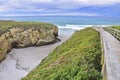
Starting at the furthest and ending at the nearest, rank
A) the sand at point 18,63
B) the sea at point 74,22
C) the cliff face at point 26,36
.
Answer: the sea at point 74,22, the cliff face at point 26,36, the sand at point 18,63

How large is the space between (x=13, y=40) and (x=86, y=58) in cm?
2799

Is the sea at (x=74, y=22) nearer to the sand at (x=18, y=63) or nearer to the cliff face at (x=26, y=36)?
the cliff face at (x=26, y=36)

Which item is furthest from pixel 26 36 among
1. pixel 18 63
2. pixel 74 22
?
pixel 74 22

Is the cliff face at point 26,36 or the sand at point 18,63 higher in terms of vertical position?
the cliff face at point 26,36

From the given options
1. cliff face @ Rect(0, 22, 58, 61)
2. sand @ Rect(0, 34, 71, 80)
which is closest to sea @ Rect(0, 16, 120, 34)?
cliff face @ Rect(0, 22, 58, 61)

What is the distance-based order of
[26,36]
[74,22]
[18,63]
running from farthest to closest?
[74,22], [26,36], [18,63]

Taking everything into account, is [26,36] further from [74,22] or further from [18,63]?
[74,22]

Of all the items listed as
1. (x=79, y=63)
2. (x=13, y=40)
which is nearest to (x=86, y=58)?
(x=79, y=63)

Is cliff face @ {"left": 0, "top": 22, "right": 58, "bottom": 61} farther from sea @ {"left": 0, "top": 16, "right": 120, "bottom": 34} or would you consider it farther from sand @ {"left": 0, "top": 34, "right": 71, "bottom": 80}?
sea @ {"left": 0, "top": 16, "right": 120, "bottom": 34}

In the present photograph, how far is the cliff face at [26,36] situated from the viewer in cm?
3681

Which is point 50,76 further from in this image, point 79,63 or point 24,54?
point 24,54

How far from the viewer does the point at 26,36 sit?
41.5 m

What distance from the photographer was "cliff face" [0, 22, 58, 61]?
121 feet

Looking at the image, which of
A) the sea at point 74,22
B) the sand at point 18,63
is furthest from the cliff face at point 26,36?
the sea at point 74,22
